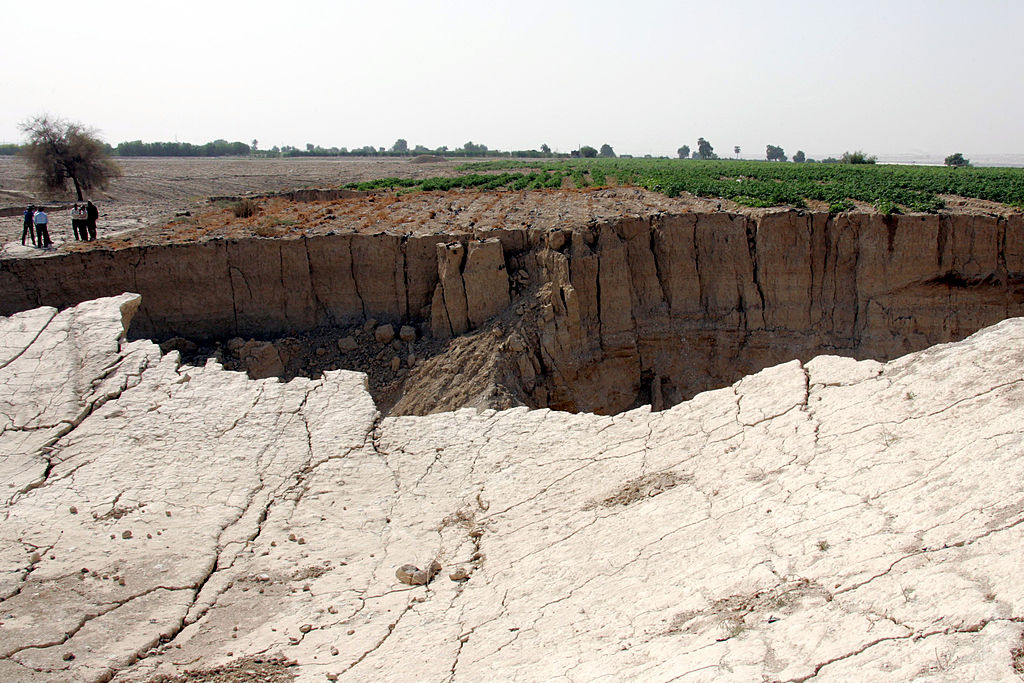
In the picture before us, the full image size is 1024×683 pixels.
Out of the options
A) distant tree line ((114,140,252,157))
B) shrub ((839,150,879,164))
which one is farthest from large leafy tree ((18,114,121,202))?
distant tree line ((114,140,252,157))

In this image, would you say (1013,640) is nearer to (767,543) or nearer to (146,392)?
(767,543)

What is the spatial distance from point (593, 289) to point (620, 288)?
587 millimetres

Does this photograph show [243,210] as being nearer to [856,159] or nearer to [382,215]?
[382,215]

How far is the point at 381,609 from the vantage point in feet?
14.6

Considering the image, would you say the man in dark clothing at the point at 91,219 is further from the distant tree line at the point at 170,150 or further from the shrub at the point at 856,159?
the distant tree line at the point at 170,150

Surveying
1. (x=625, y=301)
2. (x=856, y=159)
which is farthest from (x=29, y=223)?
(x=856, y=159)

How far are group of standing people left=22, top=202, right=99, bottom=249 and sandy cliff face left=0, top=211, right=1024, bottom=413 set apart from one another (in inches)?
67.0

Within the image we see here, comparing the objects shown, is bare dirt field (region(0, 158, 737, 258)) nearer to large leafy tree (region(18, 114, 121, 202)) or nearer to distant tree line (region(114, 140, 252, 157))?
large leafy tree (region(18, 114, 121, 202))

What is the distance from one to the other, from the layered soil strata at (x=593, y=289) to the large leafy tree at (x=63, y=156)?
14.6 meters

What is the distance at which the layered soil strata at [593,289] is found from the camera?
11859 mm

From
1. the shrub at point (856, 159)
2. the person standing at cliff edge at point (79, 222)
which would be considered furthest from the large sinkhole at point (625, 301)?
the shrub at point (856, 159)

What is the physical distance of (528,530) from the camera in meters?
4.96

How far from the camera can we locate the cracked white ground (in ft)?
10.4

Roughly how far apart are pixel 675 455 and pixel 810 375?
52.8 inches
